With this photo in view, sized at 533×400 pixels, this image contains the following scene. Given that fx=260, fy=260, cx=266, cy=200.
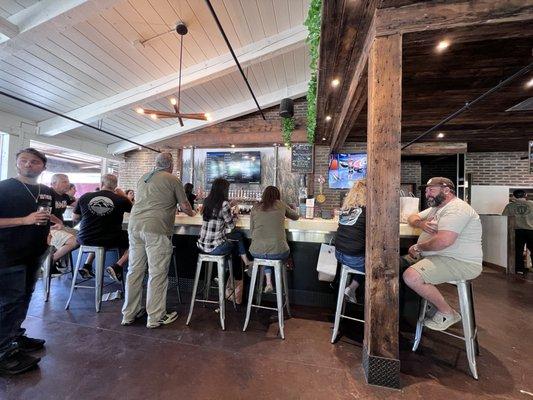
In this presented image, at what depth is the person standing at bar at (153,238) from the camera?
8.42 feet

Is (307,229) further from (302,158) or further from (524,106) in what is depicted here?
(302,158)

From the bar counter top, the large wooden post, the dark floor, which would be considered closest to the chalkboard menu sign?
the bar counter top

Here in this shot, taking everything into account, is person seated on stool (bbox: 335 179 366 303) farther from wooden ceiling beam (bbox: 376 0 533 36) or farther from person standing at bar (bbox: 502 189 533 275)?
person standing at bar (bbox: 502 189 533 275)

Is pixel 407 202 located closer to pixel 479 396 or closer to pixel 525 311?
pixel 479 396

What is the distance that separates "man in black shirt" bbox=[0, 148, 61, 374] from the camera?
1.86 meters

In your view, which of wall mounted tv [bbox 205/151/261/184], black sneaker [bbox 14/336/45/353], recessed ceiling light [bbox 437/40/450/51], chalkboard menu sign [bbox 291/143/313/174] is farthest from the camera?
wall mounted tv [bbox 205/151/261/184]

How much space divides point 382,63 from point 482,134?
15.9 ft

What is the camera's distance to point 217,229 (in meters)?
2.68

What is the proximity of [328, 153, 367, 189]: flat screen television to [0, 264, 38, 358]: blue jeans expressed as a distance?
591cm

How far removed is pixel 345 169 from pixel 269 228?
15.0 feet

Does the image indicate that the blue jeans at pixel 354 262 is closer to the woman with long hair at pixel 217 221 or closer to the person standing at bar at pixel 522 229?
the woman with long hair at pixel 217 221

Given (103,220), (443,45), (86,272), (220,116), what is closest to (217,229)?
(103,220)

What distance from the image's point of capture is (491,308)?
3.35 meters

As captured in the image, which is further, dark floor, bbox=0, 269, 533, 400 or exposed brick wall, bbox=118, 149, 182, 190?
exposed brick wall, bbox=118, 149, 182, 190
